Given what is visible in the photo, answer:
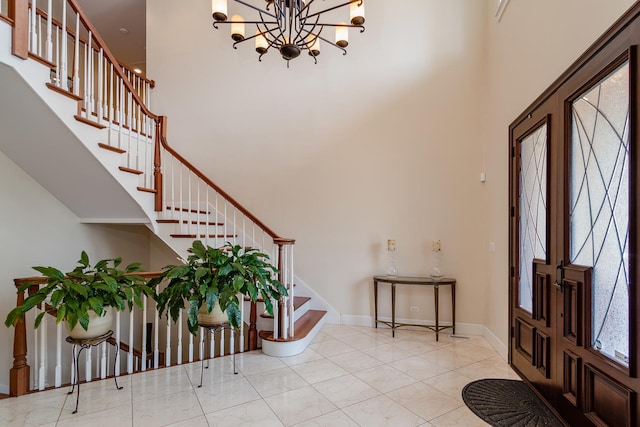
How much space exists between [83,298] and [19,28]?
2092mm

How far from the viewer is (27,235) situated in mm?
3842

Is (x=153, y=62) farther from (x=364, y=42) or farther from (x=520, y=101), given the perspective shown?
(x=520, y=101)

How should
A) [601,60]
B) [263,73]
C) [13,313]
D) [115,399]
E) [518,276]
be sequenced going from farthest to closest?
[263,73] < [518,276] < [115,399] < [13,313] < [601,60]

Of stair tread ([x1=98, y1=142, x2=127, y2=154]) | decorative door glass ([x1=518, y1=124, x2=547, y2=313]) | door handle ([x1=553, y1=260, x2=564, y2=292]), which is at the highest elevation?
stair tread ([x1=98, y1=142, x2=127, y2=154])

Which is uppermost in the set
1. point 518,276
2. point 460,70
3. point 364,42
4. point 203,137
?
point 364,42

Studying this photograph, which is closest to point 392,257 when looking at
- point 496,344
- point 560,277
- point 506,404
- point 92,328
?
point 496,344

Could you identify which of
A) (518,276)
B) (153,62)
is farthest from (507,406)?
(153,62)

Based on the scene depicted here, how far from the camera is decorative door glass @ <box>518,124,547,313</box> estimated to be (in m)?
2.64

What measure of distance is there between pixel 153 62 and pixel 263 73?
203cm

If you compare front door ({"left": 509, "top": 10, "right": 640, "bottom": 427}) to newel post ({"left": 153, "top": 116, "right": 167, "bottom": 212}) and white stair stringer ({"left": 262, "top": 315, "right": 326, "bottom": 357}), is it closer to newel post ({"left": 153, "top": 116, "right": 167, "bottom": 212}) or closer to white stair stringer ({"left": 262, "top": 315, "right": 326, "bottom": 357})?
white stair stringer ({"left": 262, "top": 315, "right": 326, "bottom": 357})

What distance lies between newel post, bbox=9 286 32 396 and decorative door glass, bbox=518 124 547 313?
4.18 metres

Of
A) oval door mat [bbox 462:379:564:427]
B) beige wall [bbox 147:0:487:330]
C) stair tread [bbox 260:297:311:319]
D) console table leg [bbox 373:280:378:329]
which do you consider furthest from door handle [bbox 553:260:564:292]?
stair tread [bbox 260:297:311:319]

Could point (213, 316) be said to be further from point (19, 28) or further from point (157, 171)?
point (19, 28)

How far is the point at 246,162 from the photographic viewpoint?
503cm
